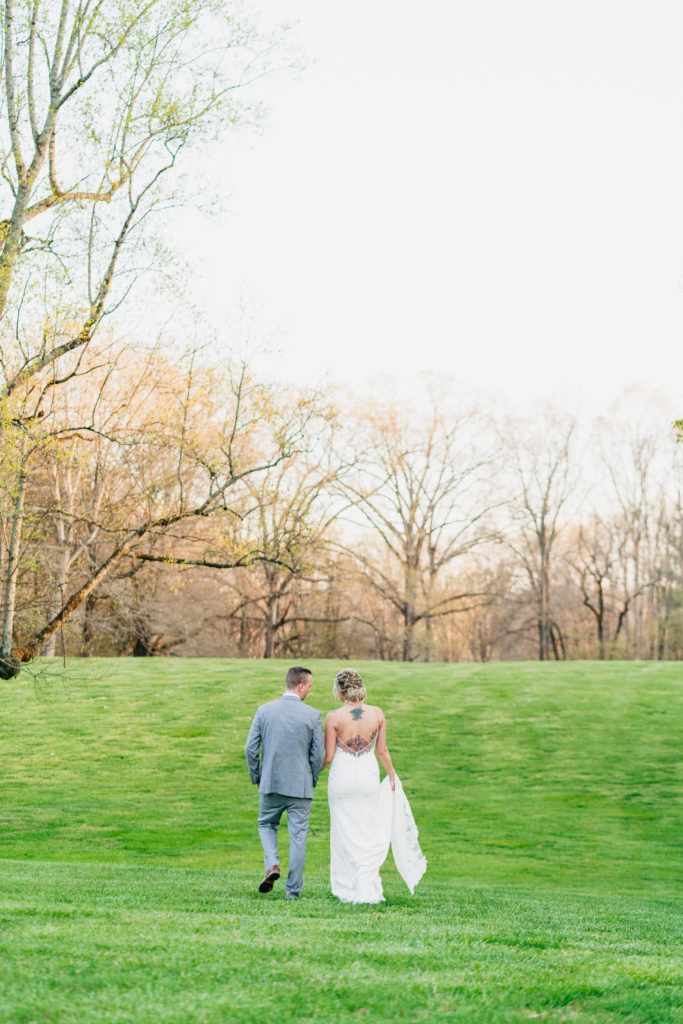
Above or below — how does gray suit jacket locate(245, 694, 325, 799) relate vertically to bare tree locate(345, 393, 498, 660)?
below

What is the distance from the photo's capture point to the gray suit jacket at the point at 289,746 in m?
9.05

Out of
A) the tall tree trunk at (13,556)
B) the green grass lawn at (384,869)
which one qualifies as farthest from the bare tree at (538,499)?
the tall tree trunk at (13,556)

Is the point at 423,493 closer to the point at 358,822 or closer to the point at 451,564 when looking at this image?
the point at 451,564

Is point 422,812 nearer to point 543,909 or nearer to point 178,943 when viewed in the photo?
point 543,909

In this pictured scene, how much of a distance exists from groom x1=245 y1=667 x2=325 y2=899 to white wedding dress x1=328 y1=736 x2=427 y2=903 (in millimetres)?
254

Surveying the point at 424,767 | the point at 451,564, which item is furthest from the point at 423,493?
the point at 424,767

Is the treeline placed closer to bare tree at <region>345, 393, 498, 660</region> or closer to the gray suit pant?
bare tree at <region>345, 393, 498, 660</region>

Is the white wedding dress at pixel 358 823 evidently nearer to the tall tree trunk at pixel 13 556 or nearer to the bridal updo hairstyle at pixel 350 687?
the bridal updo hairstyle at pixel 350 687

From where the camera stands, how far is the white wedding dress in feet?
29.4

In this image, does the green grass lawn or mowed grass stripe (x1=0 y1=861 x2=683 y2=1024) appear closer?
mowed grass stripe (x1=0 y1=861 x2=683 y2=1024)

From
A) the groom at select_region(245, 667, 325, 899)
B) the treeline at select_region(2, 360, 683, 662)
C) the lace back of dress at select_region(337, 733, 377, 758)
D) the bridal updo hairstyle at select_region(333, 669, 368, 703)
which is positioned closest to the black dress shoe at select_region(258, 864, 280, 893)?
the groom at select_region(245, 667, 325, 899)

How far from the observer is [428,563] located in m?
52.0

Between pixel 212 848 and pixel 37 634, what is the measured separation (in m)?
4.90

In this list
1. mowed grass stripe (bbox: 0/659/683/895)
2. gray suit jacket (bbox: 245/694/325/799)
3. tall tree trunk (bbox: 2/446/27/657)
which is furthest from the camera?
mowed grass stripe (bbox: 0/659/683/895)
